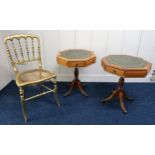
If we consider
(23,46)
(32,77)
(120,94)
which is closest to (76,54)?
(32,77)

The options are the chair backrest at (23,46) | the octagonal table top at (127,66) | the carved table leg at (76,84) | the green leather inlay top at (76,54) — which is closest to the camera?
the octagonal table top at (127,66)

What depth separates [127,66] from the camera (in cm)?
167

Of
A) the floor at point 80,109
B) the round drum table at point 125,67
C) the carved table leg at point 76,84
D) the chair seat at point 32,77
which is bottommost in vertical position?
the floor at point 80,109

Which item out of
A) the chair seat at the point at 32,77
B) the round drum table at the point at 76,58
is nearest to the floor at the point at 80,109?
the chair seat at the point at 32,77

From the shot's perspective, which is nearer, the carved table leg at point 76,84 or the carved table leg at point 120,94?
the carved table leg at point 120,94

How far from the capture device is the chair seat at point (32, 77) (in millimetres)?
1706

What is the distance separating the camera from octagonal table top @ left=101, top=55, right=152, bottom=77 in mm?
1617

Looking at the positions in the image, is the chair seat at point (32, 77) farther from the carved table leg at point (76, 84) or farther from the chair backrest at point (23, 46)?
the carved table leg at point (76, 84)

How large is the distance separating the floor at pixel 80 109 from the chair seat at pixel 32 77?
440 millimetres

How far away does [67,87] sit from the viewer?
2.52 metres

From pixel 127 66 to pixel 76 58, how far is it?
0.63m

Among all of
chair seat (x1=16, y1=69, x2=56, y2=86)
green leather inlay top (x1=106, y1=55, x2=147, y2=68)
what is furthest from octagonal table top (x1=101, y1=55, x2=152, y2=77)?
chair seat (x1=16, y1=69, x2=56, y2=86)

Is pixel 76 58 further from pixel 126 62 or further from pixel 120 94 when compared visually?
pixel 120 94
